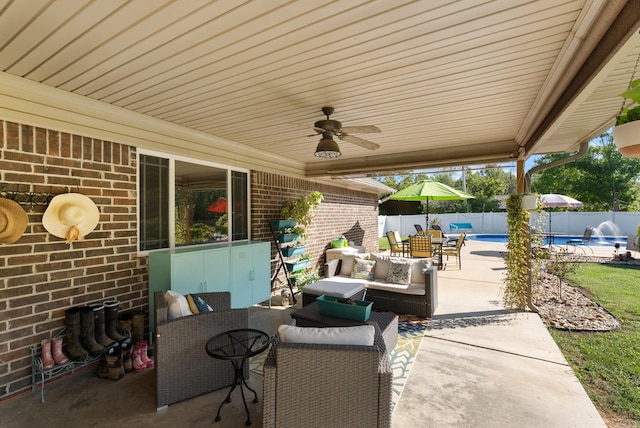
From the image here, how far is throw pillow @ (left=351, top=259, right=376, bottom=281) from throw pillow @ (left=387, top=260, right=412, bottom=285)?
0.39 meters

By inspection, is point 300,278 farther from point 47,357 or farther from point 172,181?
point 47,357

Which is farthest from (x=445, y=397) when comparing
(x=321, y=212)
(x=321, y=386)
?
(x=321, y=212)

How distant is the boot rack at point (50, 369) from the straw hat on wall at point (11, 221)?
3.48ft

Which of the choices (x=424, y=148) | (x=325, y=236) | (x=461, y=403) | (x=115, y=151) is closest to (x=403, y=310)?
(x=461, y=403)

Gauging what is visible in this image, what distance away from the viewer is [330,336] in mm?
2125

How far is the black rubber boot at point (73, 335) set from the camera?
9.68 ft

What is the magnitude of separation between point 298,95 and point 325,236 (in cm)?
538

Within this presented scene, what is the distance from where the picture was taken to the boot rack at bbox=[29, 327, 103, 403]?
2799mm

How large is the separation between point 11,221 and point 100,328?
1.31 meters

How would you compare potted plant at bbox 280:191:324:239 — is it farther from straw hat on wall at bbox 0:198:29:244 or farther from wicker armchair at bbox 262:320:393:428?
wicker armchair at bbox 262:320:393:428

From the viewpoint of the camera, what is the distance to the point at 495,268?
838 centimetres

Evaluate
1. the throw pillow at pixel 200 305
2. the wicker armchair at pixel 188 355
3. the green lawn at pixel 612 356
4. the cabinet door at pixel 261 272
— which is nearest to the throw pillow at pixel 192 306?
the throw pillow at pixel 200 305

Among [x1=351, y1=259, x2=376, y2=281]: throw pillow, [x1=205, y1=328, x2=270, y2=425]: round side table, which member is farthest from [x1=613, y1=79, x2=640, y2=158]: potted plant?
[x1=351, y1=259, x2=376, y2=281]: throw pillow

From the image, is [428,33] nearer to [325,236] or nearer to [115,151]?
[115,151]
